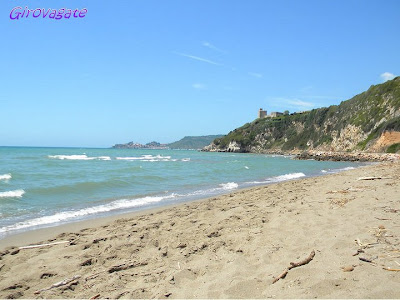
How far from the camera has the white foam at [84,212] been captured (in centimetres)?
855

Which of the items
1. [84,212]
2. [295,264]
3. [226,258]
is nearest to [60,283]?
[226,258]

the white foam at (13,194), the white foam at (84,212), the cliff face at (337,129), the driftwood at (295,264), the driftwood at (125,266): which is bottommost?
the white foam at (84,212)

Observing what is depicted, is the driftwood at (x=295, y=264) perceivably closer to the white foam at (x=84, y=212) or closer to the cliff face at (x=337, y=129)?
the white foam at (x=84, y=212)

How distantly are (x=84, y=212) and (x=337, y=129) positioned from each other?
93.5 metres

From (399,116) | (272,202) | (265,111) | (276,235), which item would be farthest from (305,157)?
(265,111)

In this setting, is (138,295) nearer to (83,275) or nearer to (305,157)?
(83,275)

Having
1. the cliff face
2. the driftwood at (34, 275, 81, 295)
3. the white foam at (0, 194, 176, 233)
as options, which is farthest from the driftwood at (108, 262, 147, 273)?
the cliff face

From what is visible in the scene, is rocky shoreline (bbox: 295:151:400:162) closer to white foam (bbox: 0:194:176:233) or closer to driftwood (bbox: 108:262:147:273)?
white foam (bbox: 0:194:176:233)

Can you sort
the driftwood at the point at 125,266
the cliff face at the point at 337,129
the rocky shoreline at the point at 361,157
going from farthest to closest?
the cliff face at the point at 337,129 → the rocky shoreline at the point at 361,157 → the driftwood at the point at 125,266

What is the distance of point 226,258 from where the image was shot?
505cm

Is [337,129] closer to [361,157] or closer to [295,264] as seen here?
[361,157]

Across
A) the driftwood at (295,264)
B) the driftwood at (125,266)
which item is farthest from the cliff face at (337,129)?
the driftwood at (125,266)

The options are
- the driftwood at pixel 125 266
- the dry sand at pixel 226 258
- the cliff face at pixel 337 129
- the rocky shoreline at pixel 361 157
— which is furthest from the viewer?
the cliff face at pixel 337 129

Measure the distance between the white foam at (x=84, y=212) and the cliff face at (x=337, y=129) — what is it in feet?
187
